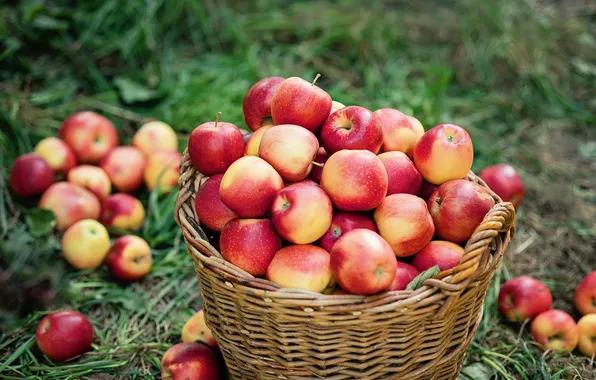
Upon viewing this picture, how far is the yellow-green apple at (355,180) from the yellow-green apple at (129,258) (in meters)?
1.25

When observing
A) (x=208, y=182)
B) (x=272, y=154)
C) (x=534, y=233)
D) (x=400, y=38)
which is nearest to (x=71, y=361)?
(x=208, y=182)

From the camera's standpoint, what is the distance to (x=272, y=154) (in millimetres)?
1938

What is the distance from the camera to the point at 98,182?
3.17 meters

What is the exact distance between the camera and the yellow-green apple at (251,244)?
1833 millimetres

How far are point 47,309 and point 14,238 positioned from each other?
1.61 ft

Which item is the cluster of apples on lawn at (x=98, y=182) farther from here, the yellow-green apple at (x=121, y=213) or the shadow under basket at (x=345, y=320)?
the shadow under basket at (x=345, y=320)

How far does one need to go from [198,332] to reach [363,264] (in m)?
0.96


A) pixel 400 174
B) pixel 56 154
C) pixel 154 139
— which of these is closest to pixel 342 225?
pixel 400 174

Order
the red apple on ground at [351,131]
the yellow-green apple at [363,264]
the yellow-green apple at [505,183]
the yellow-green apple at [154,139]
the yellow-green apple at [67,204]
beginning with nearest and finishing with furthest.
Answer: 1. the yellow-green apple at [363,264]
2. the red apple on ground at [351,131]
3. the yellow-green apple at [67,204]
4. the yellow-green apple at [505,183]
5. the yellow-green apple at [154,139]

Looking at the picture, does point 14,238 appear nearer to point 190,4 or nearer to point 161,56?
point 161,56

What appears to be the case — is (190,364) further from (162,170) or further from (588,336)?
(588,336)

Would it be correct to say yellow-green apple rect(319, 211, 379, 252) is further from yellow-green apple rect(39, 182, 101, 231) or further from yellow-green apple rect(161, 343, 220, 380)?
yellow-green apple rect(39, 182, 101, 231)

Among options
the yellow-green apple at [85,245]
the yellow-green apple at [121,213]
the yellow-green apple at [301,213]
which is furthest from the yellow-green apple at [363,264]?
the yellow-green apple at [121,213]

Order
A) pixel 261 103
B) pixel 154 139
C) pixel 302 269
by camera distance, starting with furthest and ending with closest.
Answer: pixel 154 139, pixel 261 103, pixel 302 269
